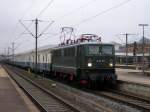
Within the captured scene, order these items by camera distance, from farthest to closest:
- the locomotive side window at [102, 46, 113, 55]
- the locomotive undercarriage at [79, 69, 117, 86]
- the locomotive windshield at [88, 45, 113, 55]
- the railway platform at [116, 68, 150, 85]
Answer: the railway platform at [116, 68, 150, 85]
the locomotive side window at [102, 46, 113, 55]
the locomotive windshield at [88, 45, 113, 55]
the locomotive undercarriage at [79, 69, 117, 86]

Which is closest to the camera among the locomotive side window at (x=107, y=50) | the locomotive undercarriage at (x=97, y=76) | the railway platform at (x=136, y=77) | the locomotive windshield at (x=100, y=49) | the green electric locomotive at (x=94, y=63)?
the locomotive undercarriage at (x=97, y=76)

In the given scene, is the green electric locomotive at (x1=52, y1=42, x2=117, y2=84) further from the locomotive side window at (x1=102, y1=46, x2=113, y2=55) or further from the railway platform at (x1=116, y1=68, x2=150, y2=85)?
the railway platform at (x1=116, y1=68, x2=150, y2=85)

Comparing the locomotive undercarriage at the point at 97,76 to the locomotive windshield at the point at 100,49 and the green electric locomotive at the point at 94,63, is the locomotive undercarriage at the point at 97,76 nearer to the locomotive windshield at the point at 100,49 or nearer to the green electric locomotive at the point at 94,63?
the green electric locomotive at the point at 94,63

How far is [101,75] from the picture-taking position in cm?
2661

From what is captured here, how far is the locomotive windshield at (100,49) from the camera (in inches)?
1066

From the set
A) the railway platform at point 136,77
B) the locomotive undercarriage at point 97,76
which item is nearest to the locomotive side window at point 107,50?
the locomotive undercarriage at point 97,76

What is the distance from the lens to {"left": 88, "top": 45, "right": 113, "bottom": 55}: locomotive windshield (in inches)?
1066

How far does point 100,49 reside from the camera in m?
27.3

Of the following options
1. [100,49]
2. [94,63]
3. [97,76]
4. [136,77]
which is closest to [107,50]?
[100,49]

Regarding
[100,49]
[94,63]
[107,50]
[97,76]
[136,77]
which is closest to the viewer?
[97,76]

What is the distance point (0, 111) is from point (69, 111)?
2651 mm

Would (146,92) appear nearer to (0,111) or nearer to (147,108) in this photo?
(147,108)

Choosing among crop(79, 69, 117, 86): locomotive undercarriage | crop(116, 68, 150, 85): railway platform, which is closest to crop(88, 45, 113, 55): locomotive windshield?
crop(79, 69, 117, 86): locomotive undercarriage

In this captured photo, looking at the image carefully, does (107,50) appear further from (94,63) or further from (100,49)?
(94,63)
